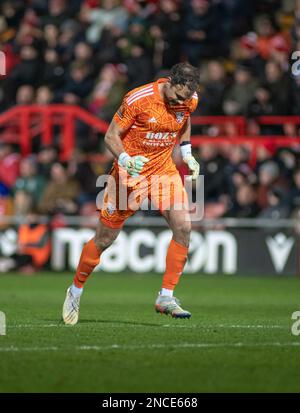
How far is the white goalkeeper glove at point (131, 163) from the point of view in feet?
32.0

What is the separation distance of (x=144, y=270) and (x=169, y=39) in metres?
4.48

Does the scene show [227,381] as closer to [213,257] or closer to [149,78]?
[213,257]

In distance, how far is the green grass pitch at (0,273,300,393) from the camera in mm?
7039

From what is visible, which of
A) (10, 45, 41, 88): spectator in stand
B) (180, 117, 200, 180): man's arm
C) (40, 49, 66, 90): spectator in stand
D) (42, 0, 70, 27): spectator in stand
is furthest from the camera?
(42, 0, 70, 27): spectator in stand

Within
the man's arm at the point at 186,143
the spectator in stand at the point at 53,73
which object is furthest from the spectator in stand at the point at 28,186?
the man's arm at the point at 186,143

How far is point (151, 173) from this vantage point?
34.3 feet

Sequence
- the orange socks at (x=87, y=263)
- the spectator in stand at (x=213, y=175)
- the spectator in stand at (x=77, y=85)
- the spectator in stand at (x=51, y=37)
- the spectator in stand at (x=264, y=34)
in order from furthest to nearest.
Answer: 1. the spectator in stand at (x=51, y=37)
2. the spectator in stand at (x=77, y=85)
3. the spectator in stand at (x=264, y=34)
4. the spectator in stand at (x=213, y=175)
5. the orange socks at (x=87, y=263)

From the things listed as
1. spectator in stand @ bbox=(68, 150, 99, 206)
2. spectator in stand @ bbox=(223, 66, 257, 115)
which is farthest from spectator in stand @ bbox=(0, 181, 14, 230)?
spectator in stand @ bbox=(223, 66, 257, 115)

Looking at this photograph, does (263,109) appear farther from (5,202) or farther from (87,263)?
(87,263)

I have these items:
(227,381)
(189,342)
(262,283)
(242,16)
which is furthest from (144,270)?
(227,381)

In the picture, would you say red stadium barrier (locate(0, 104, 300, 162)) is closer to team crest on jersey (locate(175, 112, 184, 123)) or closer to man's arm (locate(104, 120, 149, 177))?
team crest on jersey (locate(175, 112, 184, 123))

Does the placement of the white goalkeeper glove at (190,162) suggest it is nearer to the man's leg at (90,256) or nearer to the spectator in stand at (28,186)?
the man's leg at (90,256)

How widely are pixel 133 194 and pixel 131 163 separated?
2.01 ft

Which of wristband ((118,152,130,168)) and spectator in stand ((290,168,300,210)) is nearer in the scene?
wristband ((118,152,130,168))
